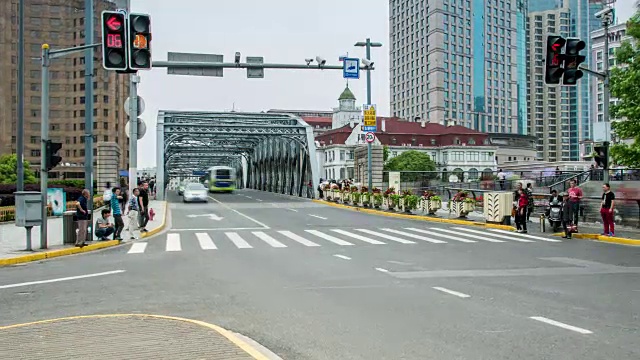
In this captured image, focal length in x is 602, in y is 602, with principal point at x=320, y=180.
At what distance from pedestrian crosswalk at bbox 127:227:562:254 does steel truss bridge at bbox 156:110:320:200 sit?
2914 cm

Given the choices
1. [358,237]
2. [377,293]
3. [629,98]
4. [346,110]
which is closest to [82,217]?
[358,237]

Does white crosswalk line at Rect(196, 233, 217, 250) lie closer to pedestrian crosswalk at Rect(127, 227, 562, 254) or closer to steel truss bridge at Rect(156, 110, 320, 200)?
pedestrian crosswalk at Rect(127, 227, 562, 254)

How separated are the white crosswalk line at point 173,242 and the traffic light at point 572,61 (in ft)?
40.3

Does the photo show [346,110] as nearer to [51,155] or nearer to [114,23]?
[51,155]

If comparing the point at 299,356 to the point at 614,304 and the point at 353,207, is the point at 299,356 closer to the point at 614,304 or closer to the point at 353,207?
the point at 614,304

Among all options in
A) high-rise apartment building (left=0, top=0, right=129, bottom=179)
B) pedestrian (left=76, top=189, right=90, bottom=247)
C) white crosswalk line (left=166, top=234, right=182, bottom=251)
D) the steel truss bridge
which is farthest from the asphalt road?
high-rise apartment building (left=0, top=0, right=129, bottom=179)

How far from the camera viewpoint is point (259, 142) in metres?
77.1

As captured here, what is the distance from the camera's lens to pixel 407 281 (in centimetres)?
1155

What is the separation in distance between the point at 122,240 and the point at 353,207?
70.4ft

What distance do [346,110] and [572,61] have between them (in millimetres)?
157135

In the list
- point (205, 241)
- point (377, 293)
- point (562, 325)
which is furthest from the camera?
point (205, 241)

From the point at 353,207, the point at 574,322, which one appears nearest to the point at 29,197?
the point at 574,322

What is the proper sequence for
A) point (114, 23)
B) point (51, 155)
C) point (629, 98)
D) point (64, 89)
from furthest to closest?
1. point (64, 89)
2. point (629, 98)
3. point (51, 155)
4. point (114, 23)

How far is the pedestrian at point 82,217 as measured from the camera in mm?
17891
